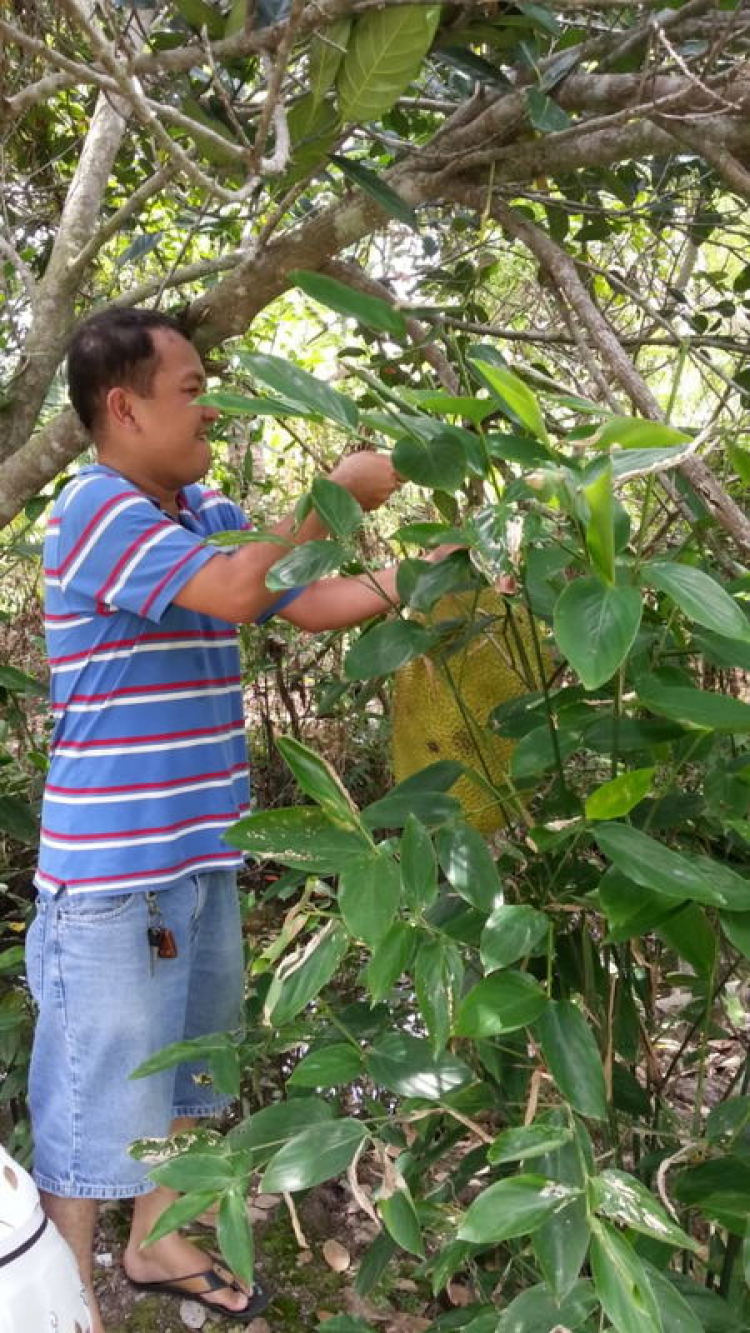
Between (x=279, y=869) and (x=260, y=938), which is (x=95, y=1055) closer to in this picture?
(x=260, y=938)

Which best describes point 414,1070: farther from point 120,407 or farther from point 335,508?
point 120,407

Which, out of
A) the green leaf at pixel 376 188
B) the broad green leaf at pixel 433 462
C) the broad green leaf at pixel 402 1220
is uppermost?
the green leaf at pixel 376 188

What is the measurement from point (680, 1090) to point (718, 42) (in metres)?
1.73

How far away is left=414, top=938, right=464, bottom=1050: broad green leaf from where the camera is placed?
721mm

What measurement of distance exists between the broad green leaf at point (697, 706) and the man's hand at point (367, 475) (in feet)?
1.87

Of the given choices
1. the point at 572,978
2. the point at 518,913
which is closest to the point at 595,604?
the point at 518,913

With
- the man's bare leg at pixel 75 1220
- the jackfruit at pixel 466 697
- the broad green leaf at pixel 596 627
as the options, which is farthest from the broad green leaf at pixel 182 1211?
the man's bare leg at pixel 75 1220

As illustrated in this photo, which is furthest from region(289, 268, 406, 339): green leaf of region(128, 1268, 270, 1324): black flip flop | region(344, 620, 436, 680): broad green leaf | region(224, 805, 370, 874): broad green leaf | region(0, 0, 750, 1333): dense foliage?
region(128, 1268, 270, 1324): black flip flop

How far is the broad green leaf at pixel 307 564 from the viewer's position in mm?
792

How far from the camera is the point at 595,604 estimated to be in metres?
0.61

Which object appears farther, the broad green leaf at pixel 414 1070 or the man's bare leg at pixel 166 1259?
the man's bare leg at pixel 166 1259

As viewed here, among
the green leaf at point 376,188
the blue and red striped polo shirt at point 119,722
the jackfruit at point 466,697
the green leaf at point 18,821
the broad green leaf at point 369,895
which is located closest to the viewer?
the broad green leaf at point 369,895

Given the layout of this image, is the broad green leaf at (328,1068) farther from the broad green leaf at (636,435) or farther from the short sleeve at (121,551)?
the short sleeve at (121,551)

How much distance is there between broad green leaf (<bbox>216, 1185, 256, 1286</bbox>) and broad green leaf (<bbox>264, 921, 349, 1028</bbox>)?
13 cm
